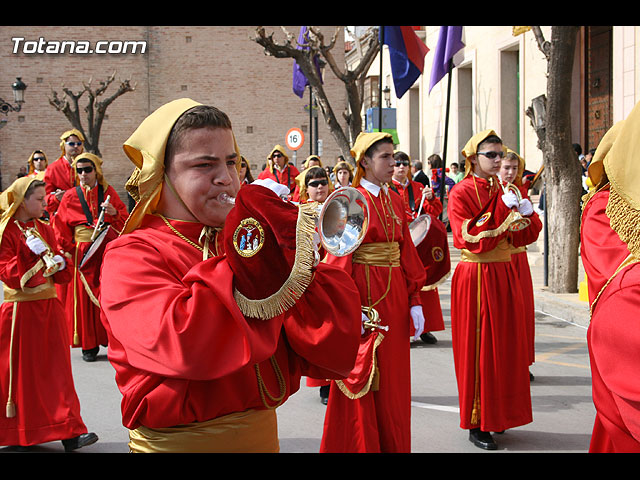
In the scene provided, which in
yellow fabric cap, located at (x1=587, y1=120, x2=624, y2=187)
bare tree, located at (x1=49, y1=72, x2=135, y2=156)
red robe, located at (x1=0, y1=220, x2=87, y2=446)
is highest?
bare tree, located at (x1=49, y1=72, x2=135, y2=156)

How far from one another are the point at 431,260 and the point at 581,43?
14.3 metres

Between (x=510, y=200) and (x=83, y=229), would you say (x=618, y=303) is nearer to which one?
(x=510, y=200)

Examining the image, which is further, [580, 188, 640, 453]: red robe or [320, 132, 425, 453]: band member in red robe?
[320, 132, 425, 453]: band member in red robe

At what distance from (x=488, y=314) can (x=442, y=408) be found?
3.82 feet

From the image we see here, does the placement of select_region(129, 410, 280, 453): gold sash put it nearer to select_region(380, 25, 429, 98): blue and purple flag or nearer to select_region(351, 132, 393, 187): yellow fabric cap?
select_region(351, 132, 393, 187): yellow fabric cap

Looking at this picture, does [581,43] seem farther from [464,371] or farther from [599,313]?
[599,313]

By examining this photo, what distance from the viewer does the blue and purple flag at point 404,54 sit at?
11.7m

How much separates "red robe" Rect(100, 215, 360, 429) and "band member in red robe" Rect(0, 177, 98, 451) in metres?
3.50

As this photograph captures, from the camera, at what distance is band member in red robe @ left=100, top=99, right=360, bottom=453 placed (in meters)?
1.87

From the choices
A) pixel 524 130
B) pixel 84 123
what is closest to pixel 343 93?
pixel 84 123

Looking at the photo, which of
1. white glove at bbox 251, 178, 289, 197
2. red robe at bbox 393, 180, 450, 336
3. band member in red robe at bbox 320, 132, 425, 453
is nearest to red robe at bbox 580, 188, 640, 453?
white glove at bbox 251, 178, 289, 197
